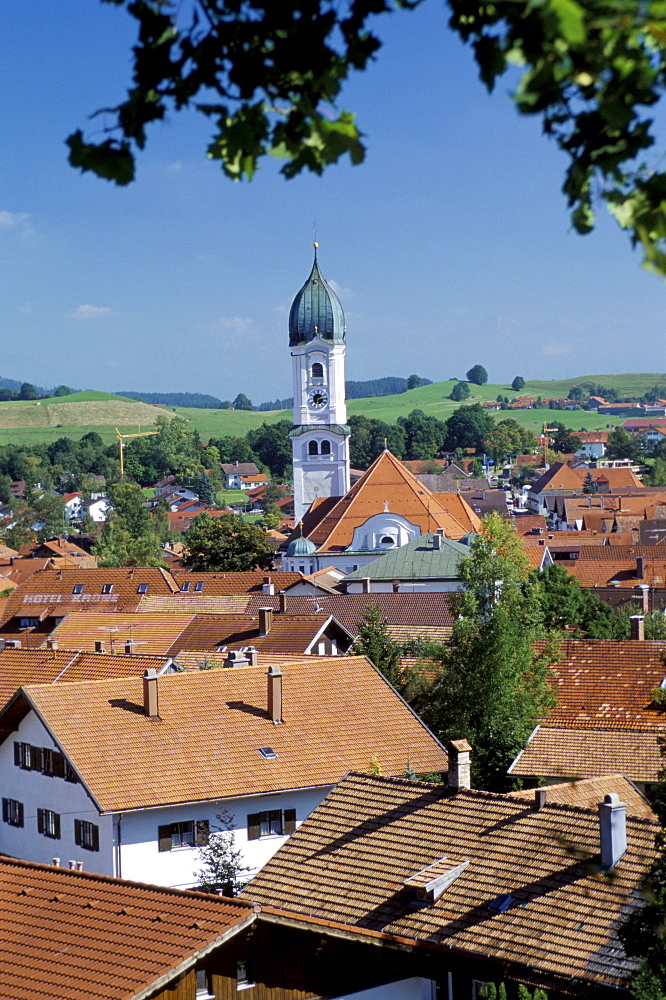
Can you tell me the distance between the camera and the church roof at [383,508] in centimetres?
7812

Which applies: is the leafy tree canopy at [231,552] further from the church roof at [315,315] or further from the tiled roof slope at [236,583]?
the church roof at [315,315]

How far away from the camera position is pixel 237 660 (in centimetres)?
3306

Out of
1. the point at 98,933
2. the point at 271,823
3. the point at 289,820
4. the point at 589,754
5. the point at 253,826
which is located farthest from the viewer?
the point at 589,754

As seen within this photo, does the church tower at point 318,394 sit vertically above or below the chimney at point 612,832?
above

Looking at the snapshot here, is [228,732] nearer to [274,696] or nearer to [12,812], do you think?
[274,696]

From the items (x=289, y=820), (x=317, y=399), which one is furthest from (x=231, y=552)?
(x=289, y=820)

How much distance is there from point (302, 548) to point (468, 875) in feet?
197

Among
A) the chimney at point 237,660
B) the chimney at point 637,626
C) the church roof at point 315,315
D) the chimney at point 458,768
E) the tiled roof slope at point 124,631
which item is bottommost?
the tiled roof slope at point 124,631

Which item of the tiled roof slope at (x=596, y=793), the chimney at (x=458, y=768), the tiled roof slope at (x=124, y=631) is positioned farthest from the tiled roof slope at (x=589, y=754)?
→ the tiled roof slope at (x=124, y=631)

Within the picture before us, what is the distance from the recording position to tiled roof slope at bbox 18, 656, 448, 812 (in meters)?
24.7

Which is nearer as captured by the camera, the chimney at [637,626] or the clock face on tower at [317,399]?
the chimney at [637,626]

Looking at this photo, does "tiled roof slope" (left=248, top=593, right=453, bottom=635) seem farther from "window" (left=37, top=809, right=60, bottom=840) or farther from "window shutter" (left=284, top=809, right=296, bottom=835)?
"window" (left=37, top=809, right=60, bottom=840)

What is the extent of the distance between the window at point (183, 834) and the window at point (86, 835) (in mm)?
1092

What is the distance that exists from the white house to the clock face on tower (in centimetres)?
6803
